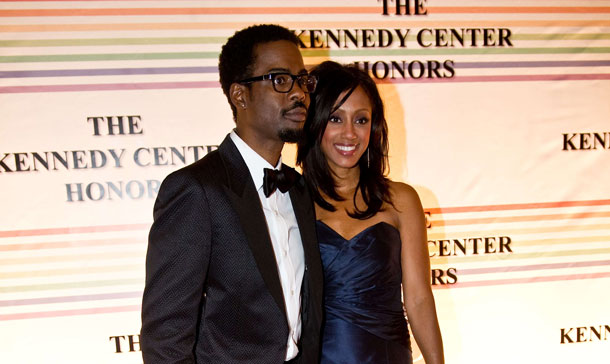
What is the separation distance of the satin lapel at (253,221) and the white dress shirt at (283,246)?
0.05 meters

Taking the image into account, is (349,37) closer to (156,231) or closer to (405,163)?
(405,163)

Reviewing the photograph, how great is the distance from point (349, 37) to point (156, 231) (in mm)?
1470

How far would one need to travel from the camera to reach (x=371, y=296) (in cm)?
155

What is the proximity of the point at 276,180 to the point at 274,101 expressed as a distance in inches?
7.6

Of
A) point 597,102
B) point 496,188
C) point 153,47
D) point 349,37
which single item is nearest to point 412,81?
point 349,37

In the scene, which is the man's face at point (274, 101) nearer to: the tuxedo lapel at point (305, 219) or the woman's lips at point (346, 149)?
the tuxedo lapel at point (305, 219)

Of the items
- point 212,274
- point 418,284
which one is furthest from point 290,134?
point 418,284

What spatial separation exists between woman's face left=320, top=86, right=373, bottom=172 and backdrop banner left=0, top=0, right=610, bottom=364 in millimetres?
587

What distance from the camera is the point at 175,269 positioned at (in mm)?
959

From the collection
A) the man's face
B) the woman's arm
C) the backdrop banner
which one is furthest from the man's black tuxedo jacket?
the backdrop banner

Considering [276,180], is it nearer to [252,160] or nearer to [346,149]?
[252,160]

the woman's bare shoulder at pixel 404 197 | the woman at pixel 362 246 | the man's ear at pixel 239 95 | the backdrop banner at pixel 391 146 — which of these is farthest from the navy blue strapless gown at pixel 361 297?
the backdrop banner at pixel 391 146

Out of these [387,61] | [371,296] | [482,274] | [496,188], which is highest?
[387,61]

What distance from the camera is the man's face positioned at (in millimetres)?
1153
